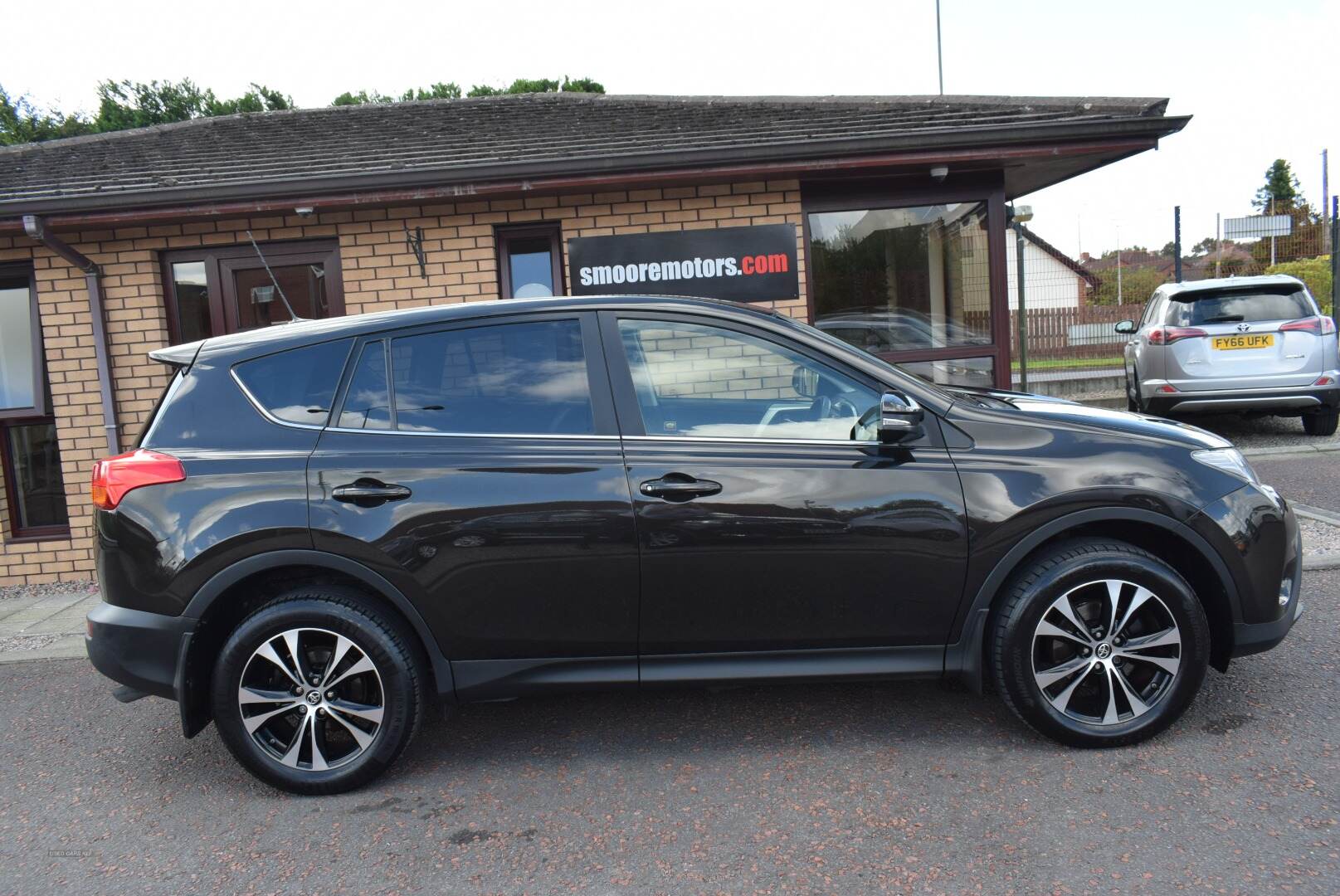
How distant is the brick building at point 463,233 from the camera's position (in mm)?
6840


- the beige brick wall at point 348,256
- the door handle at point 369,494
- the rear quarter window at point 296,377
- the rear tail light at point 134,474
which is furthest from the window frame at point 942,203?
the rear tail light at point 134,474

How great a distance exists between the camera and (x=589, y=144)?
7.54 m

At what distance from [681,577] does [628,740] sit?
2.85ft

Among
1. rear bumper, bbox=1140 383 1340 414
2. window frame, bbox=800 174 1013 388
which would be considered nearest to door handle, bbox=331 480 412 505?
window frame, bbox=800 174 1013 388

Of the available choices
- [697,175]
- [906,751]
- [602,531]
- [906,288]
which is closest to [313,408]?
[602,531]

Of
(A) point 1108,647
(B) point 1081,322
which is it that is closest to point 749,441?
(A) point 1108,647

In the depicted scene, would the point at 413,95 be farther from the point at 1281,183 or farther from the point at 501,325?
the point at 1281,183

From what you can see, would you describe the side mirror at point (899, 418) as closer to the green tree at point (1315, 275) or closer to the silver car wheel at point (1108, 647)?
the silver car wheel at point (1108, 647)

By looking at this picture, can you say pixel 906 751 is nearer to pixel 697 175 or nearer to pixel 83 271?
pixel 697 175

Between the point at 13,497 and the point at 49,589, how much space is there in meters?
0.96

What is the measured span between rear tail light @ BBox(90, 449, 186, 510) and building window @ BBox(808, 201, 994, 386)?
5327mm

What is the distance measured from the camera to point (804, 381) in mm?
3541

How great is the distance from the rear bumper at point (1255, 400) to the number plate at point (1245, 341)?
0.46m

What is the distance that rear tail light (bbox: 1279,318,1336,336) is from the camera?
32.1ft
